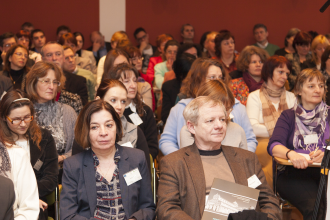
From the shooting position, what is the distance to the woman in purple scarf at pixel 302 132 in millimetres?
3115

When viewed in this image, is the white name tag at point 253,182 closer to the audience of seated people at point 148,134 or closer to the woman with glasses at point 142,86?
the audience of seated people at point 148,134

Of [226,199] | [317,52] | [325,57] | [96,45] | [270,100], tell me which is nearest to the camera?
[226,199]

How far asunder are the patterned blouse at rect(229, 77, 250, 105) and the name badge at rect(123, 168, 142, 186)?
234 centimetres

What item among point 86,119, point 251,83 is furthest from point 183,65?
point 86,119

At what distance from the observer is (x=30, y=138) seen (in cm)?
281

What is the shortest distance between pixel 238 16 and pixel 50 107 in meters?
5.71

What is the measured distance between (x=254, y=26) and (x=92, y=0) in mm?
3459

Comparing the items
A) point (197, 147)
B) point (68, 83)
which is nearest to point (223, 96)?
point (197, 147)

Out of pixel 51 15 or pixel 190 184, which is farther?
pixel 51 15

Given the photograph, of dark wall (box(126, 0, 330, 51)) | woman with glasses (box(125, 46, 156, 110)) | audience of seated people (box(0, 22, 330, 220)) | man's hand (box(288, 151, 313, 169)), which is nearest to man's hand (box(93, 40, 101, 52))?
dark wall (box(126, 0, 330, 51))

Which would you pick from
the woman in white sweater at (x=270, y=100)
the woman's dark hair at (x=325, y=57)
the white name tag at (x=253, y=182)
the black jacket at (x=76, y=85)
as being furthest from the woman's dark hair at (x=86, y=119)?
the woman's dark hair at (x=325, y=57)

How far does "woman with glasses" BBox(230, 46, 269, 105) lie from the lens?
452 cm

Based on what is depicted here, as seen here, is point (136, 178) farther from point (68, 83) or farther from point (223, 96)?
point (68, 83)

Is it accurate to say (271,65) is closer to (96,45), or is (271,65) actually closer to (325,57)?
(325,57)
